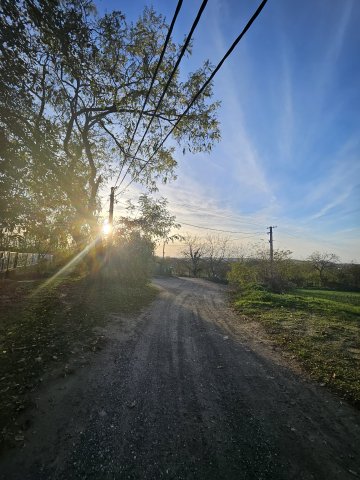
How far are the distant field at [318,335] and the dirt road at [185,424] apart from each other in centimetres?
63

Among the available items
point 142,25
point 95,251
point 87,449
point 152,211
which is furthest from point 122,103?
point 87,449

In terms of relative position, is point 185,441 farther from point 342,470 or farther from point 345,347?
point 345,347

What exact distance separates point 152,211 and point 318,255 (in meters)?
32.2

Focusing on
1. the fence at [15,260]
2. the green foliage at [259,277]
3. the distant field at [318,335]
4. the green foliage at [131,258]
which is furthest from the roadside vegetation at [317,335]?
the fence at [15,260]

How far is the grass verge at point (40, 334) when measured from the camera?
4.03m

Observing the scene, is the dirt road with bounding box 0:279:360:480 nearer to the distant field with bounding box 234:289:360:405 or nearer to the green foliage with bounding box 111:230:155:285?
the distant field with bounding box 234:289:360:405

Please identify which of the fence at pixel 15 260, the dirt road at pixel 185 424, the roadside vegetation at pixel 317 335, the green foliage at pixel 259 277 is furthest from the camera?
the green foliage at pixel 259 277

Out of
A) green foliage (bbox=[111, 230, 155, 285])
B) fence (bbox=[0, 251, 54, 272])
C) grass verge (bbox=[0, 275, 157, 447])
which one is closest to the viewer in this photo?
grass verge (bbox=[0, 275, 157, 447])

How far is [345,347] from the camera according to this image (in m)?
7.09

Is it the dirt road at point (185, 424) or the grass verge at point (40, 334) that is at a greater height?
the grass verge at point (40, 334)

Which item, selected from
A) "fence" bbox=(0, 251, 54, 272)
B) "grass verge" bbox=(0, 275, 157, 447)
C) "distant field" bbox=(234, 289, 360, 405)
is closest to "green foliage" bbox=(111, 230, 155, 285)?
"grass verge" bbox=(0, 275, 157, 447)

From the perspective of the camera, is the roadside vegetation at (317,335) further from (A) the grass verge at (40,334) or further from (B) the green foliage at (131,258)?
(B) the green foliage at (131,258)

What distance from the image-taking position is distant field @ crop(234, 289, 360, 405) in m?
5.40

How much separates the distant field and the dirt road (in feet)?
2.06
